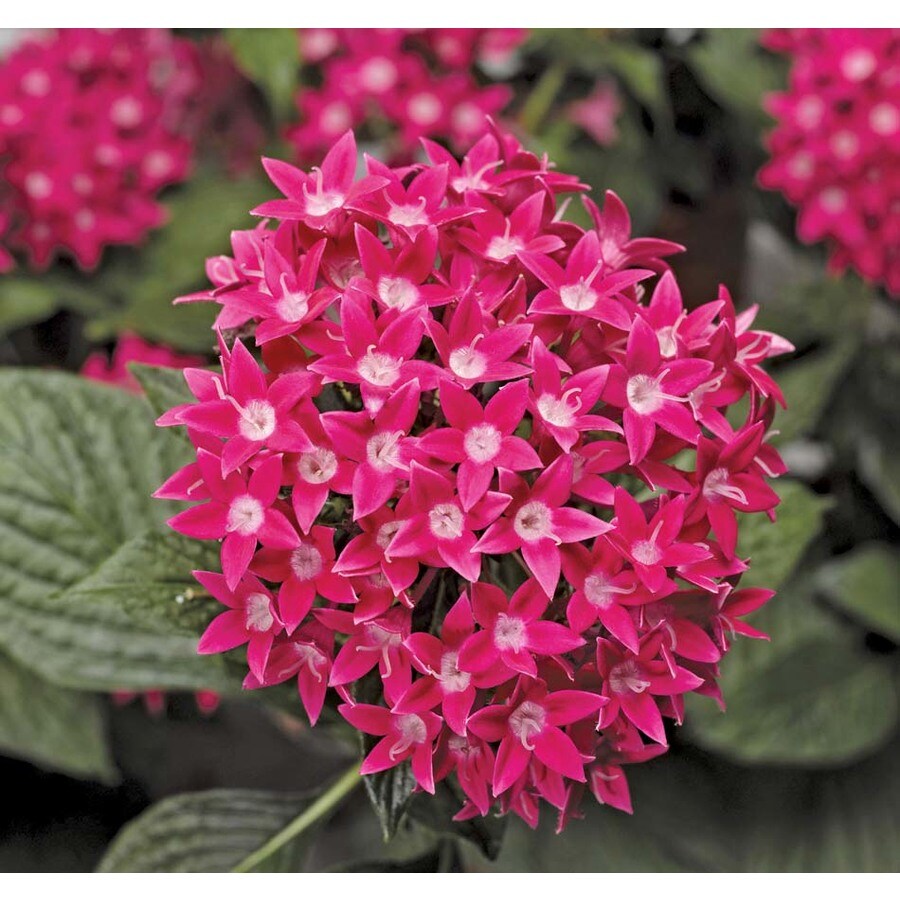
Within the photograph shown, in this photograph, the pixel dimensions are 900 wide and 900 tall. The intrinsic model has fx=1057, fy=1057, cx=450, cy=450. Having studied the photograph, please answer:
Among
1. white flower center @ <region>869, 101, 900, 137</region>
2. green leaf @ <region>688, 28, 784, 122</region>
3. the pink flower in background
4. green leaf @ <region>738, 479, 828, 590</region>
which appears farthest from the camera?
the pink flower in background

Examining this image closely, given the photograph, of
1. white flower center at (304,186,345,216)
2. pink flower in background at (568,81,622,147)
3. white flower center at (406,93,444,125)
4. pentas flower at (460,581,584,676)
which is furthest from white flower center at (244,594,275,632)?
pink flower in background at (568,81,622,147)

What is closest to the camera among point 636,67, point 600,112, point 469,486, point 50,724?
point 469,486

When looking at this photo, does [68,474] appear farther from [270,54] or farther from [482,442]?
[270,54]

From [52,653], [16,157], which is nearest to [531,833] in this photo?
[52,653]

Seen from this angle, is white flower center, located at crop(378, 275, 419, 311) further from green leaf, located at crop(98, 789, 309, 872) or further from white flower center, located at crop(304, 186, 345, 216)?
green leaf, located at crop(98, 789, 309, 872)

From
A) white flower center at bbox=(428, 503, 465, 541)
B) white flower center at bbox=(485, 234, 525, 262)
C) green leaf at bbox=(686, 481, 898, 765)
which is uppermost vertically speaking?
white flower center at bbox=(485, 234, 525, 262)

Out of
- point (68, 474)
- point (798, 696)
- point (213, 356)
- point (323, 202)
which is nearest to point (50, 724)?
point (68, 474)
